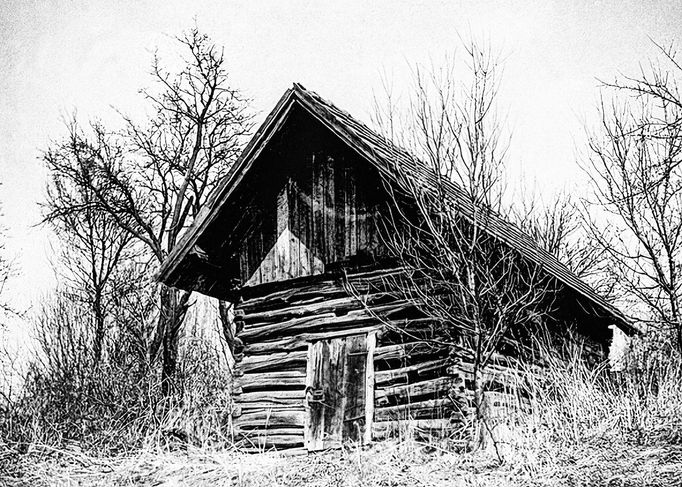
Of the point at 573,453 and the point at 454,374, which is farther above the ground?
the point at 454,374

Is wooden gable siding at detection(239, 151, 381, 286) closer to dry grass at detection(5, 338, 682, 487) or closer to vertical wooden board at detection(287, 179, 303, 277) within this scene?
vertical wooden board at detection(287, 179, 303, 277)

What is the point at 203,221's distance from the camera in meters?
11.8

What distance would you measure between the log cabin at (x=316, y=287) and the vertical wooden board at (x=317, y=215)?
18mm

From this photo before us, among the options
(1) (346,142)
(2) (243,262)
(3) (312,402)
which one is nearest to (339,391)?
(3) (312,402)

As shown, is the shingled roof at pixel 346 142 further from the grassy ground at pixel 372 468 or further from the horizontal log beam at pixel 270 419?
the grassy ground at pixel 372 468

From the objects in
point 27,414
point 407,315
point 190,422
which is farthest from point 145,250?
point 407,315

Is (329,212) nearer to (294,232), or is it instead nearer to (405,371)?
(294,232)

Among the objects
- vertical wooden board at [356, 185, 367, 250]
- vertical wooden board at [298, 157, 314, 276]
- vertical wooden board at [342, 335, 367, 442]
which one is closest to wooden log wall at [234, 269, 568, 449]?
vertical wooden board at [342, 335, 367, 442]

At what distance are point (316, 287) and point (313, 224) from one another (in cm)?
101

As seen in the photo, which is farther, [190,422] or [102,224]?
[102,224]

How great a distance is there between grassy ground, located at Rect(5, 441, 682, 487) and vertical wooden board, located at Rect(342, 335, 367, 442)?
0.45 metres

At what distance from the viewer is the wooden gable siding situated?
1109 cm

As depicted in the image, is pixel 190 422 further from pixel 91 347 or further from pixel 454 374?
pixel 91 347

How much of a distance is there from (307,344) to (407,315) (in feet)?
5.84
